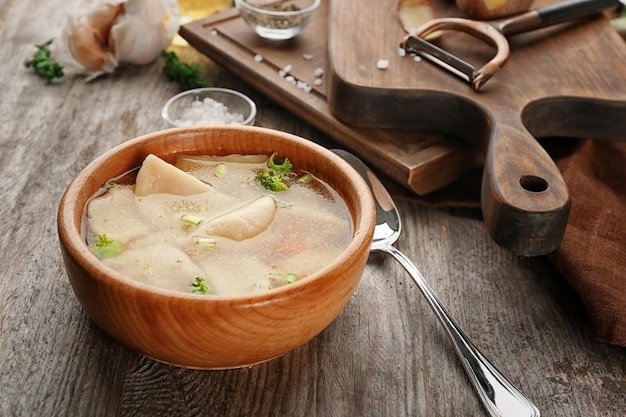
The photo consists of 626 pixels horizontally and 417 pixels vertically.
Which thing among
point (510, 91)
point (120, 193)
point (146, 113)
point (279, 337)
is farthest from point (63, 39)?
point (279, 337)

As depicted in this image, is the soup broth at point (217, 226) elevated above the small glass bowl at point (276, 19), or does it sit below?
above

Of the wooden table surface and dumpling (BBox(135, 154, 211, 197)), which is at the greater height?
dumpling (BBox(135, 154, 211, 197))

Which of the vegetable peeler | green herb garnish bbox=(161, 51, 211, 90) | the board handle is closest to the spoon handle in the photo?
the board handle

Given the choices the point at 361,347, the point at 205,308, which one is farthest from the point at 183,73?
the point at 205,308

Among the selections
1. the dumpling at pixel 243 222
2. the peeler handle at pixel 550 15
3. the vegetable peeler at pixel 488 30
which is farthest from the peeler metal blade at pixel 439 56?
the dumpling at pixel 243 222

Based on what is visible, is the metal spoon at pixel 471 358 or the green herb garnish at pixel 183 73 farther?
the green herb garnish at pixel 183 73

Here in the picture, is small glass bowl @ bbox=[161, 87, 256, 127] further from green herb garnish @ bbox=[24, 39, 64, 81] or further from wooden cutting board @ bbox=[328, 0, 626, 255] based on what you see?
green herb garnish @ bbox=[24, 39, 64, 81]

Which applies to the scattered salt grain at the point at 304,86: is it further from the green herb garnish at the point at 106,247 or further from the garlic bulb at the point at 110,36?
the green herb garnish at the point at 106,247
